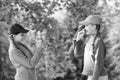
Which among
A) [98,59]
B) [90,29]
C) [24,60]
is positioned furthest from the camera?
[24,60]

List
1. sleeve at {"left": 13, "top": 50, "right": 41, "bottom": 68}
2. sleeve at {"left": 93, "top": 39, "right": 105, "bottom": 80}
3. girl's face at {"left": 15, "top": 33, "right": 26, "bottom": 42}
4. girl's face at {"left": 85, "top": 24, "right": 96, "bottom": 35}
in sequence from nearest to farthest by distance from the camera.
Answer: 1. sleeve at {"left": 93, "top": 39, "right": 105, "bottom": 80}
2. girl's face at {"left": 85, "top": 24, "right": 96, "bottom": 35}
3. sleeve at {"left": 13, "top": 50, "right": 41, "bottom": 68}
4. girl's face at {"left": 15, "top": 33, "right": 26, "bottom": 42}

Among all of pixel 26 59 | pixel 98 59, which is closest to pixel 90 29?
pixel 98 59

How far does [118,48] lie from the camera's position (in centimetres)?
1627

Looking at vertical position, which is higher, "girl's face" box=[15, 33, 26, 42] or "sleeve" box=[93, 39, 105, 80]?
"girl's face" box=[15, 33, 26, 42]

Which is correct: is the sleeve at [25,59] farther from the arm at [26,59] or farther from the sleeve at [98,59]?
the sleeve at [98,59]

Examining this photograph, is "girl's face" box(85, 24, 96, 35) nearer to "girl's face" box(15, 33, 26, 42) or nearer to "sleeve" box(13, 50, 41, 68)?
"sleeve" box(13, 50, 41, 68)

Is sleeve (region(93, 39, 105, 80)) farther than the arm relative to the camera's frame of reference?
No

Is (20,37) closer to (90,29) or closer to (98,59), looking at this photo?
(90,29)

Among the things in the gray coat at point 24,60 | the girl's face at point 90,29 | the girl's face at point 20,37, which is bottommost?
the gray coat at point 24,60

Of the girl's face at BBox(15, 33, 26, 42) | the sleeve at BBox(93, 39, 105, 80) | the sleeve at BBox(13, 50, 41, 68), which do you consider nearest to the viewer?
the sleeve at BBox(93, 39, 105, 80)

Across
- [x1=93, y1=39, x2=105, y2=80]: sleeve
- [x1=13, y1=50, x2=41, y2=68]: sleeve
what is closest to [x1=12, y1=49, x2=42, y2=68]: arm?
[x1=13, y1=50, x2=41, y2=68]: sleeve

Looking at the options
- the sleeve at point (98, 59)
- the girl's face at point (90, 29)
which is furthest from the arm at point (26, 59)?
the sleeve at point (98, 59)

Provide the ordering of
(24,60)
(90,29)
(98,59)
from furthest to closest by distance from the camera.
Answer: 1. (24,60)
2. (90,29)
3. (98,59)

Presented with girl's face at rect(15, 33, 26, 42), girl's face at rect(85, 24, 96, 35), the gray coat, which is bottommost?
the gray coat
